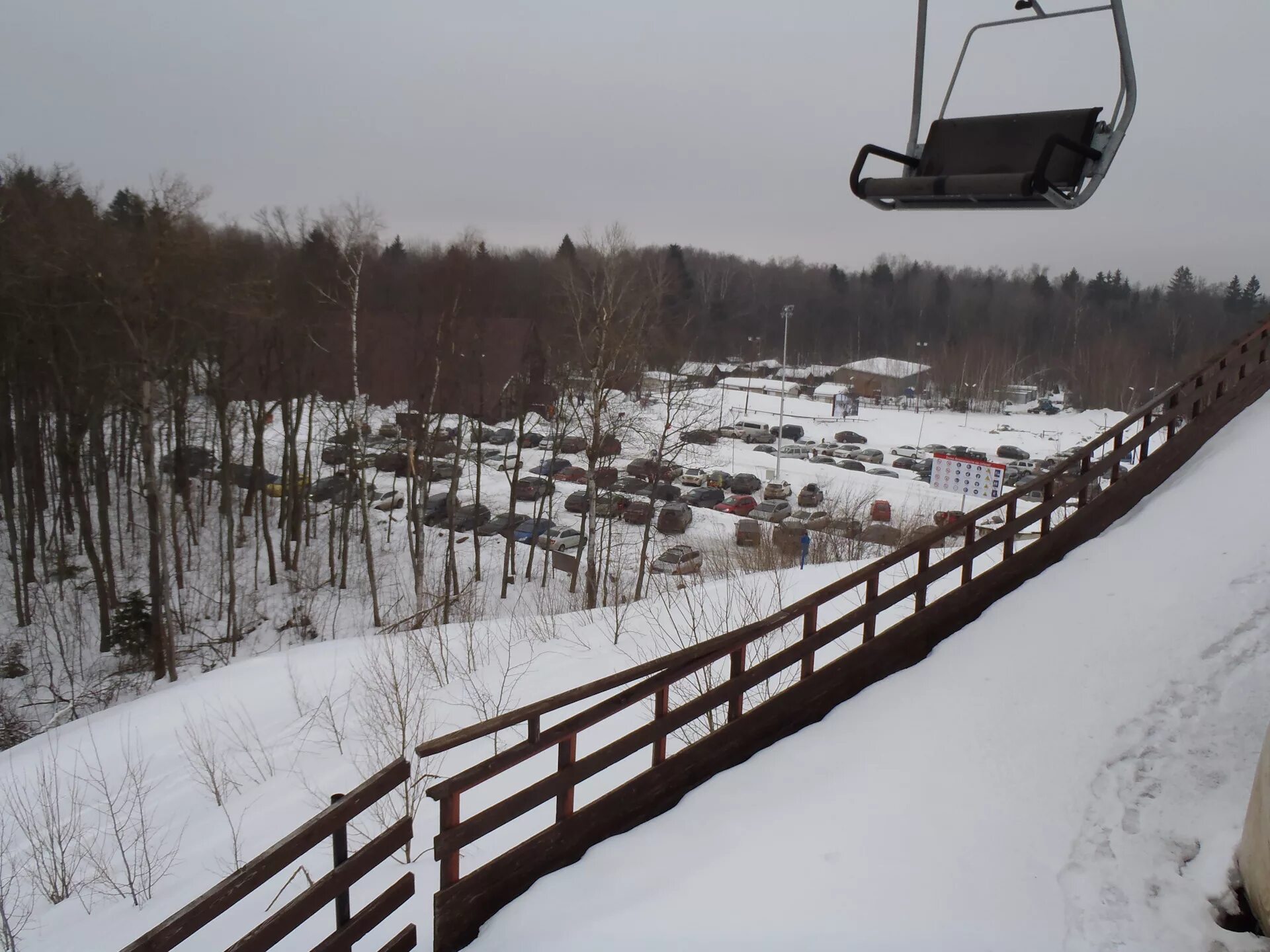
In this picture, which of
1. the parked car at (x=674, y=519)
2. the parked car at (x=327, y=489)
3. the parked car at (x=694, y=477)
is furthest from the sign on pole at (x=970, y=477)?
the parked car at (x=327, y=489)

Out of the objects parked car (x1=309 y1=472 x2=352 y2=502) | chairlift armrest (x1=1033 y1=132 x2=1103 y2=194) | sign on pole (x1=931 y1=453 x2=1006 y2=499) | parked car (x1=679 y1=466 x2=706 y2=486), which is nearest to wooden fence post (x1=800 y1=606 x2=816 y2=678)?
chairlift armrest (x1=1033 y1=132 x2=1103 y2=194)

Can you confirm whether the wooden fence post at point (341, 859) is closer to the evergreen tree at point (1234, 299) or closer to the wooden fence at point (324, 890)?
the wooden fence at point (324, 890)

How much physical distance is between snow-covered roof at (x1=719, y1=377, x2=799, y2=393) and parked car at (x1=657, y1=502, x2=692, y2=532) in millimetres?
35030

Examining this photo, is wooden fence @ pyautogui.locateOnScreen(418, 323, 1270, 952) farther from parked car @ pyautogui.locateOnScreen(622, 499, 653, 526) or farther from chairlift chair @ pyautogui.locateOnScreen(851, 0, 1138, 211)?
parked car @ pyautogui.locateOnScreen(622, 499, 653, 526)

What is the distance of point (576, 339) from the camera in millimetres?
A: 20531

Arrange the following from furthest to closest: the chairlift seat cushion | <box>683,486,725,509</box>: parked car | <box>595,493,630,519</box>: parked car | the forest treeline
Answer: <box>683,486,725,509</box>: parked car → <box>595,493,630,519</box>: parked car → the forest treeline → the chairlift seat cushion

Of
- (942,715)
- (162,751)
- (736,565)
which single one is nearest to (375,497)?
(736,565)

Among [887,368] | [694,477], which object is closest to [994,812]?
[694,477]

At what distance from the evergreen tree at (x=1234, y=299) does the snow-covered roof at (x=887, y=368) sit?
118 feet

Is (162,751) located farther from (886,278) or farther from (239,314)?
(886,278)

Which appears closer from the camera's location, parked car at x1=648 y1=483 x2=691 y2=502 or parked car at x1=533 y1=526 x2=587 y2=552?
parked car at x1=533 y1=526 x2=587 y2=552

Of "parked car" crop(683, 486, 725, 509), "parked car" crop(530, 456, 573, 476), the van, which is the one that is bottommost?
"parked car" crop(683, 486, 725, 509)

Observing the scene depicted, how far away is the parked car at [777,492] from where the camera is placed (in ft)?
101

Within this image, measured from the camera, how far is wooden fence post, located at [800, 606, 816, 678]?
198 inches
